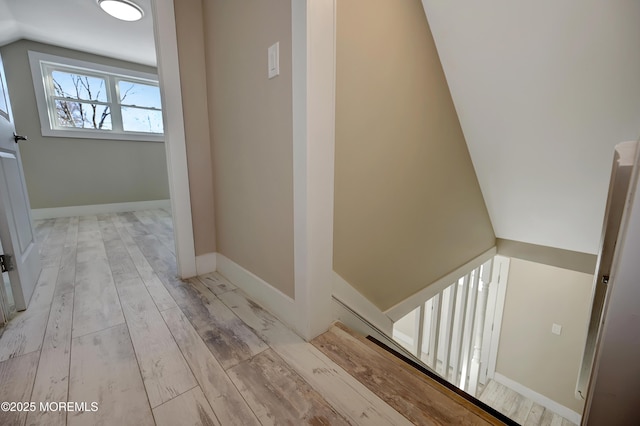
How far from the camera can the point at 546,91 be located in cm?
139

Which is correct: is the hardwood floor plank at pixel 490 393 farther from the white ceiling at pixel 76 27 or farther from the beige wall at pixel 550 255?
the white ceiling at pixel 76 27

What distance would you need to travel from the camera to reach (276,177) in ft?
3.44

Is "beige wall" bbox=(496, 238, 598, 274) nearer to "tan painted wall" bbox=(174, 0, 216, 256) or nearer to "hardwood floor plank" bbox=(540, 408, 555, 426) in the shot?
"hardwood floor plank" bbox=(540, 408, 555, 426)

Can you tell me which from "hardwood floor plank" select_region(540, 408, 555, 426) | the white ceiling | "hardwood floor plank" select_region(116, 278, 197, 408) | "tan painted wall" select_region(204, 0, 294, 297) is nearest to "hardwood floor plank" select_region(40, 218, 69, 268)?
"hardwood floor plank" select_region(116, 278, 197, 408)

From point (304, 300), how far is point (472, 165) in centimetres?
179

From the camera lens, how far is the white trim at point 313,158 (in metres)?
0.82

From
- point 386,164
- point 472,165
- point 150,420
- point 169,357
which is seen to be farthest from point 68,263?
point 472,165

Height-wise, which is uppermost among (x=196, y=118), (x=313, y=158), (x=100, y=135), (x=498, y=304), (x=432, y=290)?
(x=100, y=135)

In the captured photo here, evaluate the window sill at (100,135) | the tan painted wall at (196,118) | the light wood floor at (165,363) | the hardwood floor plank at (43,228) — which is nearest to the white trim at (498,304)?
the light wood floor at (165,363)

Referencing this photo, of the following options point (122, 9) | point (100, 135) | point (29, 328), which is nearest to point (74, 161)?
point (100, 135)

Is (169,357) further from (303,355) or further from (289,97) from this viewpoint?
(289,97)

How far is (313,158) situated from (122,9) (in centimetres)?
262

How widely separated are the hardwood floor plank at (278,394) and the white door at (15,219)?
1.17 meters

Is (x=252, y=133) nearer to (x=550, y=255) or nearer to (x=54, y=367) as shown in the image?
(x=54, y=367)
